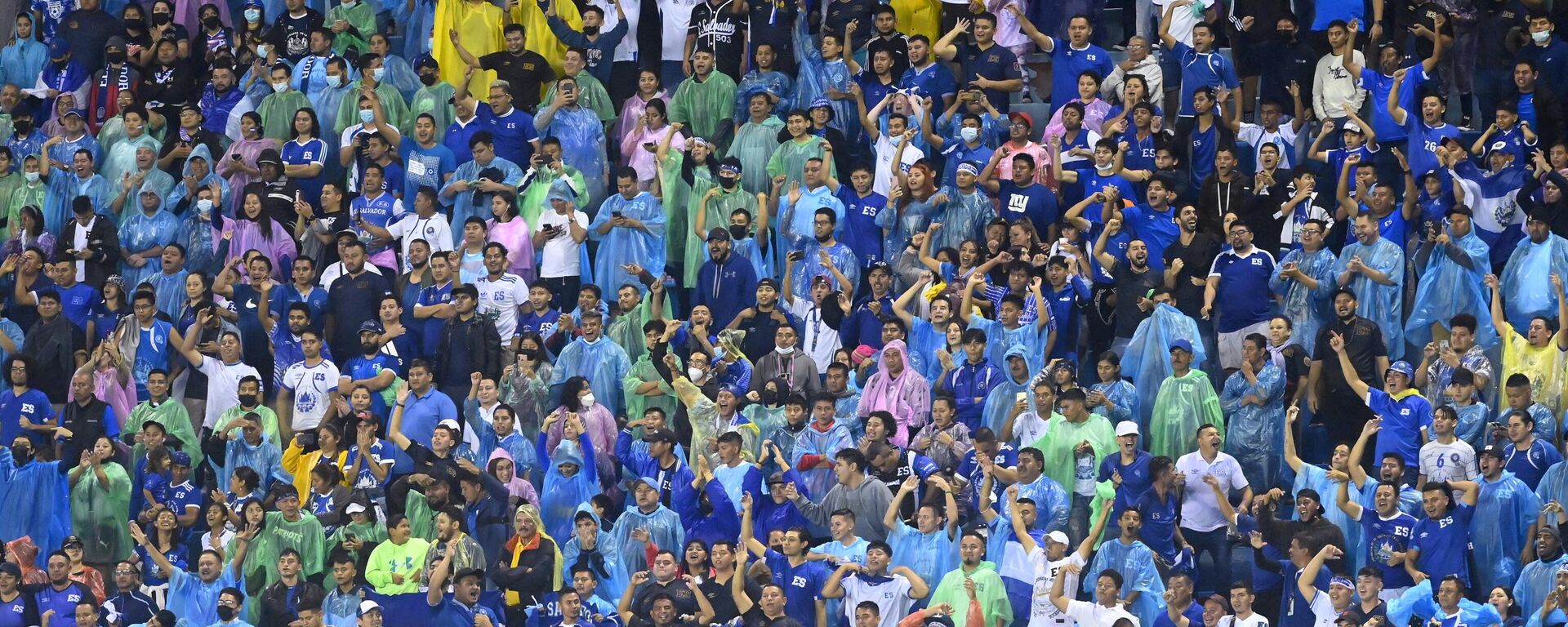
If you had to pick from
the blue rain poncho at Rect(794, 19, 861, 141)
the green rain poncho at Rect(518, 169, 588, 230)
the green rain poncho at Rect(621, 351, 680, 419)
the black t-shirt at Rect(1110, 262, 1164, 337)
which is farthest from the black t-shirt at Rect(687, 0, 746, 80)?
the black t-shirt at Rect(1110, 262, 1164, 337)

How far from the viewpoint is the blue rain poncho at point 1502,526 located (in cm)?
1853

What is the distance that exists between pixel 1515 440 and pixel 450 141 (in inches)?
370

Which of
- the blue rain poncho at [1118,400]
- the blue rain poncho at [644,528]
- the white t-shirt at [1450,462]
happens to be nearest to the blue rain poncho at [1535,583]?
the white t-shirt at [1450,462]

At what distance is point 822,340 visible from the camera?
20.8 metres

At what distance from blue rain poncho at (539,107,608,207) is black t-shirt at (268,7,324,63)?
2717 millimetres

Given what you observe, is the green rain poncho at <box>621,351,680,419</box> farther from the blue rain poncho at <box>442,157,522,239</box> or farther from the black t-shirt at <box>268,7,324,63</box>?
A: the black t-shirt at <box>268,7,324,63</box>

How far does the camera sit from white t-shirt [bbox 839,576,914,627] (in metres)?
18.4

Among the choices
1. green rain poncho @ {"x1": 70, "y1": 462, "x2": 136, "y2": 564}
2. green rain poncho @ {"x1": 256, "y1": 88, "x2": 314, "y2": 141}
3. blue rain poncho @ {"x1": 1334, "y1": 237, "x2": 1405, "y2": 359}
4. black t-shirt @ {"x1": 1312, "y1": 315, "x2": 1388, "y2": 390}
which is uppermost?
green rain poncho @ {"x1": 256, "y1": 88, "x2": 314, "y2": 141}

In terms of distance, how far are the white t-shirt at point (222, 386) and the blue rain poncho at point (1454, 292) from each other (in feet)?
30.2

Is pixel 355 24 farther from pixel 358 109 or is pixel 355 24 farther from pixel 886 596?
pixel 886 596

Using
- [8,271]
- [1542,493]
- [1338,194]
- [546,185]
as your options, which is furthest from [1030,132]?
[8,271]

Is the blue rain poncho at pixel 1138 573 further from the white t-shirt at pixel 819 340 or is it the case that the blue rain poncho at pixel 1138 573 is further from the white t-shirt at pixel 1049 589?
the white t-shirt at pixel 819 340

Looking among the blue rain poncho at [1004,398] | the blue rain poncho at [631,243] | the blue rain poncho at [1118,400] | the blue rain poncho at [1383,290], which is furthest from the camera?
the blue rain poncho at [631,243]

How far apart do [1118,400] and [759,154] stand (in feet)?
14.3
